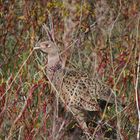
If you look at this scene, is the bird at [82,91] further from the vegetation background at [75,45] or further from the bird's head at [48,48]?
the bird's head at [48,48]

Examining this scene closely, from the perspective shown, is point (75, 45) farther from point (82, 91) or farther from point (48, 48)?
point (48, 48)

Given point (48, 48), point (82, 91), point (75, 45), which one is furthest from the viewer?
point (48, 48)

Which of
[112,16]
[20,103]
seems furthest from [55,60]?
[112,16]

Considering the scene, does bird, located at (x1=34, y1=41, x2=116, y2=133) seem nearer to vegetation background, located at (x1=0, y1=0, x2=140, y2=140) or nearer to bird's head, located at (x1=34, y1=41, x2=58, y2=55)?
vegetation background, located at (x1=0, y1=0, x2=140, y2=140)

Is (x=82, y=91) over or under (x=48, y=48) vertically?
under

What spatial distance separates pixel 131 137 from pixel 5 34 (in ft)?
7.09

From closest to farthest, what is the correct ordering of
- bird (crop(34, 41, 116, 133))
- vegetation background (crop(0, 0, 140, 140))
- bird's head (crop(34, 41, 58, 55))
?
vegetation background (crop(0, 0, 140, 140))
bird (crop(34, 41, 116, 133))
bird's head (crop(34, 41, 58, 55))

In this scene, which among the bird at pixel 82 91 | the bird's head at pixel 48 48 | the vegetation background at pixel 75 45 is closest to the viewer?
the vegetation background at pixel 75 45

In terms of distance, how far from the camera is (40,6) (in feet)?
22.1

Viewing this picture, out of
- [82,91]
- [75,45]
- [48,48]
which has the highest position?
[75,45]

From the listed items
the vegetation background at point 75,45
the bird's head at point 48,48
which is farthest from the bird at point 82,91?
the bird's head at point 48,48

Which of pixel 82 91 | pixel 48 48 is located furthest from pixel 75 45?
pixel 48 48

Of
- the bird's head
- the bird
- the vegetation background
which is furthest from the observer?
the bird's head

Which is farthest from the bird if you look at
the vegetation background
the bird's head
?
the bird's head
